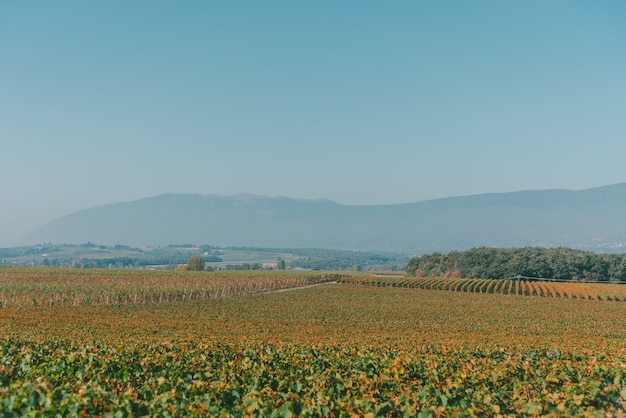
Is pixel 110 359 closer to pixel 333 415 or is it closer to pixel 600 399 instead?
pixel 333 415

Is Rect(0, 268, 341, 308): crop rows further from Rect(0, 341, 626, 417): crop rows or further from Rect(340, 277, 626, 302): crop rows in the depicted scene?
Rect(0, 341, 626, 417): crop rows

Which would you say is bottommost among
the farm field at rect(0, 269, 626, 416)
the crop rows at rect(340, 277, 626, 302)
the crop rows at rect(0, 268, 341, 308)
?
the crop rows at rect(340, 277, 626, 302)

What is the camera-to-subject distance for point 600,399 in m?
10.9

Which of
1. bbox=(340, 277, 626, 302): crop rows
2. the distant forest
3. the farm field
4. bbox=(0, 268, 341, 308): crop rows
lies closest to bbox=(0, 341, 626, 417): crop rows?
the farm field

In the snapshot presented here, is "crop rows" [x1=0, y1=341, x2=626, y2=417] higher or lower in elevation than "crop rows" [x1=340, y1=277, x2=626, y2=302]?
higher

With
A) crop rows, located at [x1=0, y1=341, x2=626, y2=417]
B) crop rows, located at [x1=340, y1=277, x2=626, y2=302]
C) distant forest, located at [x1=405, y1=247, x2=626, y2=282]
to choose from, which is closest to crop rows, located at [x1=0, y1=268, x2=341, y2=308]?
crop rows, located at [x1=340, y1=277, x2=626, y2=302]

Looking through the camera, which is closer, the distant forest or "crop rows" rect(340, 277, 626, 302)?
"crop rows" rect(340, 277, 626, 302)

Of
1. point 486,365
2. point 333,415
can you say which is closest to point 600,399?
point 486,365

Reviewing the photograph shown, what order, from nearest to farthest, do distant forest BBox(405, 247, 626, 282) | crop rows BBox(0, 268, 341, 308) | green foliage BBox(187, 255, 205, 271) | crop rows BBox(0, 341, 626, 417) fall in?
crop rows BBox(0, 341, 626, 417) < crop rows BBox(0, 268, 341, 308) < distant forest BBox(405, 247, 626, 282) < green foliage BBox(187, 255, 205, 271)

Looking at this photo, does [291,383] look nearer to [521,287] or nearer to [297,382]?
[297,382]

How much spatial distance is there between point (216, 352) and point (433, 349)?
782cm

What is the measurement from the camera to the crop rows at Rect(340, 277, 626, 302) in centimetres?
7475

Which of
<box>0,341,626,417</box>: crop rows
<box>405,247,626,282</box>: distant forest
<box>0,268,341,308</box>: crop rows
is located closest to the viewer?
<box>0,341,626,417</box>: crop rows

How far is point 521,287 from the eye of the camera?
8350 cm
